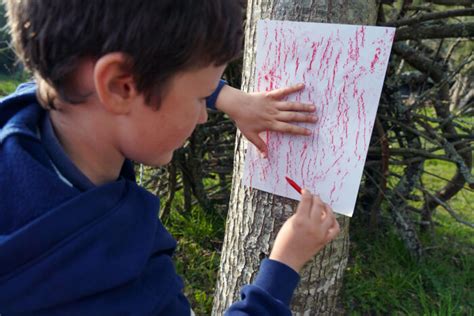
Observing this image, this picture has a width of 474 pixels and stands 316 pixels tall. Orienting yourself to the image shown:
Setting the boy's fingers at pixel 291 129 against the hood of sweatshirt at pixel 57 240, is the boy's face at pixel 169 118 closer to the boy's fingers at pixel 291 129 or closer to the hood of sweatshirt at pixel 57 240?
the hood of sweatshirt at pixel 57 240

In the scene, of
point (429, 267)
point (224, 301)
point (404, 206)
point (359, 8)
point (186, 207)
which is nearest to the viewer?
point (359, 8)

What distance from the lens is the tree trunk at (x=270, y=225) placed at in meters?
1.13

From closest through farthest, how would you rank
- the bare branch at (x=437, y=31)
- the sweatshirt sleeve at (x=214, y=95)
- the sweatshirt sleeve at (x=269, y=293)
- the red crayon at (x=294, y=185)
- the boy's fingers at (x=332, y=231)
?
the sweatshirt sleeve at (x=269, y=293)
the boy's fingers at (x=332, y=231)
the red crayon at (x=294, y=185)
the sweatshirt sleeve at (x=214, y=95)
the bare branch at (x=437, y=31)

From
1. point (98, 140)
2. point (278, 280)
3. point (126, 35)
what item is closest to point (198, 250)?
point (278, 280)

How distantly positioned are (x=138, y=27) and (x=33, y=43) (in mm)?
166

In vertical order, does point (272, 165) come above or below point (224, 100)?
below

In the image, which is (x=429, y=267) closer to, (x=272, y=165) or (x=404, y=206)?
(x=404, y=206)

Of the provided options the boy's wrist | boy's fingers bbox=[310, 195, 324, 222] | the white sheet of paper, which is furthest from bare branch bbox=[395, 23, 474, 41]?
the boy's wrist

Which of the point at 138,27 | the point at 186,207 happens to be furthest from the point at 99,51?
the point at 186,207

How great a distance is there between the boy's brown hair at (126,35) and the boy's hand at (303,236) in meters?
0.36

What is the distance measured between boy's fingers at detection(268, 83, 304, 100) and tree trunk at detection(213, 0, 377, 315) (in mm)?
112

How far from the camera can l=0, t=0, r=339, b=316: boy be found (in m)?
0.66

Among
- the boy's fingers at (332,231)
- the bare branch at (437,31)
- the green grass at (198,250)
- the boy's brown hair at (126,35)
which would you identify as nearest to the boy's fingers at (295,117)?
the boy's fingers at (332,231)

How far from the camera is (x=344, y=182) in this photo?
1039mm
